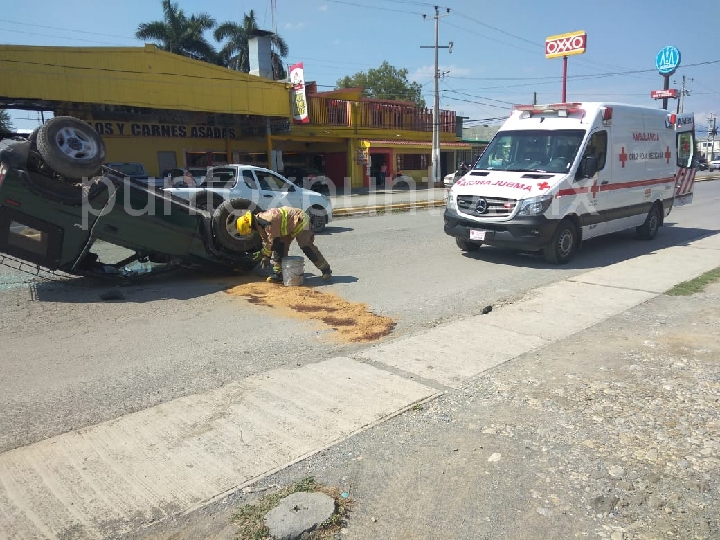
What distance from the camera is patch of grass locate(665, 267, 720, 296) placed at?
796cm

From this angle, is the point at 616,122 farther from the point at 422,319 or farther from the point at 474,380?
the point at 474,380

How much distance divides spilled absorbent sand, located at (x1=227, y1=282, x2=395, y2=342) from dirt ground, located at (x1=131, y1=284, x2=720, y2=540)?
167cm

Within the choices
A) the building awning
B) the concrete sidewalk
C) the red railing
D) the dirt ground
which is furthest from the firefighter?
the building awning

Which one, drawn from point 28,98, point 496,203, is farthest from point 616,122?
point 28,98

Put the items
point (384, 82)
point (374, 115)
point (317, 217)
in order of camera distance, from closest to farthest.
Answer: point (317, 217), point (374, 115), point (384, 82)

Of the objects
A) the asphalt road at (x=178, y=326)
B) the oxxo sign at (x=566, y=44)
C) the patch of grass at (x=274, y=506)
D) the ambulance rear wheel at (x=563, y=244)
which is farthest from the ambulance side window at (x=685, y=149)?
the oxxo sign at (x=566, y=44)

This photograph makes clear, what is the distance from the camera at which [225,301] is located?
24.7 feet

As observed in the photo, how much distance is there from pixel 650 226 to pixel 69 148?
460 inches

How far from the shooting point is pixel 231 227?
8531mm


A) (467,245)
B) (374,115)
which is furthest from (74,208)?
(374,115)

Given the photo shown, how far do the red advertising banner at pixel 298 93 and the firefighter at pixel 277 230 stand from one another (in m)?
21.5

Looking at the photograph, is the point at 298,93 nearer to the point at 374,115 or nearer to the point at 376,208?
the point at 374,115

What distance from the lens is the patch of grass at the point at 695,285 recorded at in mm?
7961

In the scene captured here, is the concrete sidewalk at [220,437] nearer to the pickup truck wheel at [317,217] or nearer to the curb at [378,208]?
the pickup truck wheel at [317,217]
